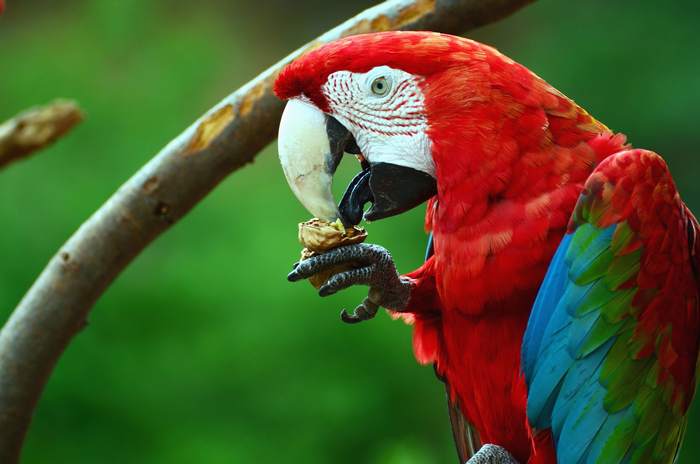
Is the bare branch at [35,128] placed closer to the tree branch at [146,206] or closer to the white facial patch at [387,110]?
the tree branch at [146,206]

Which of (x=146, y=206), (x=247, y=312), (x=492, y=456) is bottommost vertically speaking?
(x=247, y=312)

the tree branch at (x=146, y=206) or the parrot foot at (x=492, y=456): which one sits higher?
the tree branch at (x=146, y=206)

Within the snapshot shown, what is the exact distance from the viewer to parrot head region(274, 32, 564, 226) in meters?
1.20

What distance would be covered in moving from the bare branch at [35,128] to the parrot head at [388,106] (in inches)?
34.0

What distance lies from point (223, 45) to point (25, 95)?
0.93 m

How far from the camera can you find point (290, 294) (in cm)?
298

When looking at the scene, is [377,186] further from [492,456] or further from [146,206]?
[146,206]

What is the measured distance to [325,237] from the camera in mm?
1250

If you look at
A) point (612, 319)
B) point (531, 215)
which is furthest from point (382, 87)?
point (612, 319)

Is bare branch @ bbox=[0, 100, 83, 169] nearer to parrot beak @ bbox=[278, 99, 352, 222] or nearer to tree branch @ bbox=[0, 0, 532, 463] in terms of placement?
tree branch @ bbox=[0, 0, 532, 463]

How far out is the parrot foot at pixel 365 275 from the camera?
1266 mm

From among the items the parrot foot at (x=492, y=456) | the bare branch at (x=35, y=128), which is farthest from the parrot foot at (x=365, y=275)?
the bare branch at (x=35, y=128)

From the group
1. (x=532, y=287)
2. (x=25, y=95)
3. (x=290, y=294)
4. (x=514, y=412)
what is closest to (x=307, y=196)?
(x=532, y=287)

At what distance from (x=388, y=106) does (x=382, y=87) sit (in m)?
0.03
